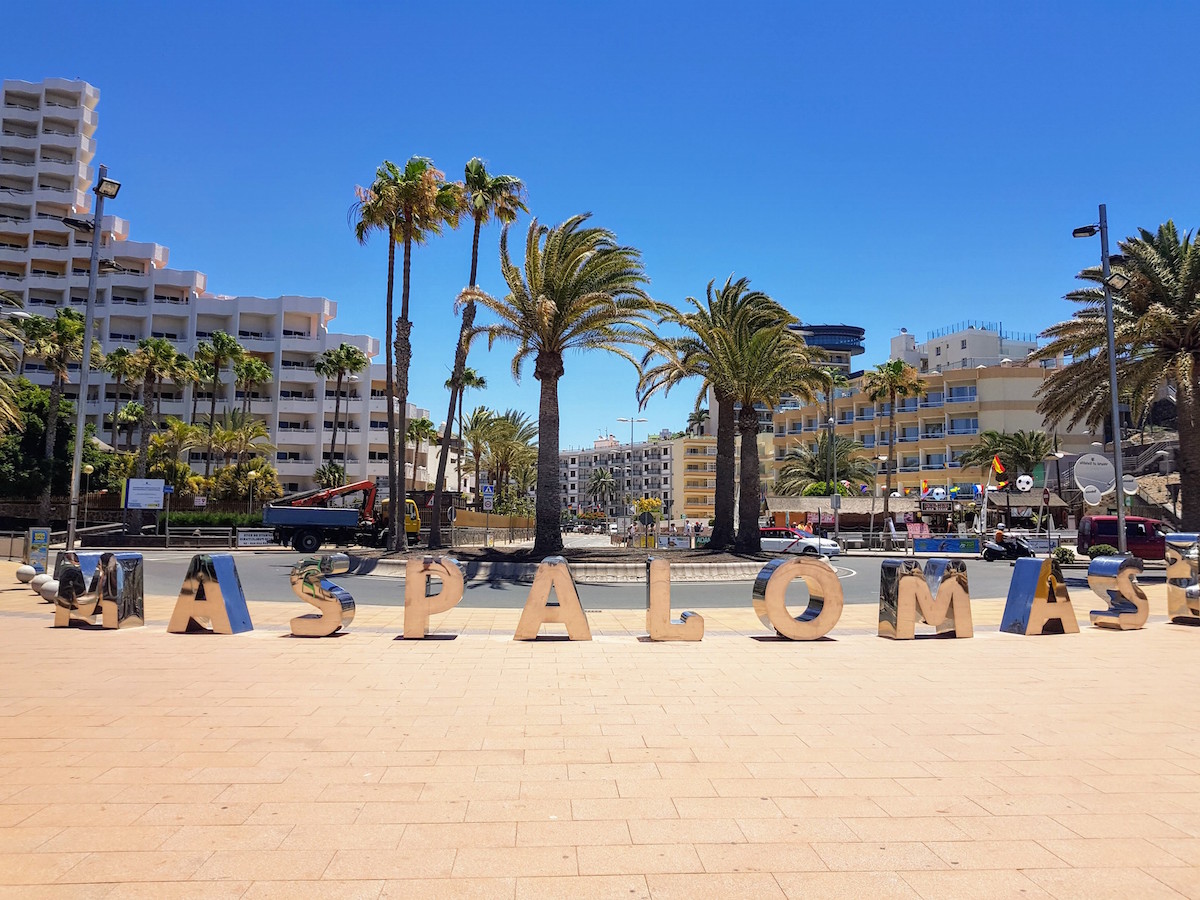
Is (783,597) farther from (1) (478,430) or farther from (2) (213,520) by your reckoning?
(1) (478,430)

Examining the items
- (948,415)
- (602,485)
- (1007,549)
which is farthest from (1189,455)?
(602,485)

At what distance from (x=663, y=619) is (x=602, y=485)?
135422mm

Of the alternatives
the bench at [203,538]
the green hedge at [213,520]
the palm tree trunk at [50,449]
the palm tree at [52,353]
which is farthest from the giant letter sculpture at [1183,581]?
the palm tree trunk at [50,449]

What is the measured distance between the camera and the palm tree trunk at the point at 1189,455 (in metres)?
24.3

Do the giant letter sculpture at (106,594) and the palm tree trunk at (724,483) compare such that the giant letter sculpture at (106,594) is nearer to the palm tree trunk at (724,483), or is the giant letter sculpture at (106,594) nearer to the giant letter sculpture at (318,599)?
the giant letter sculpture at (318,599)

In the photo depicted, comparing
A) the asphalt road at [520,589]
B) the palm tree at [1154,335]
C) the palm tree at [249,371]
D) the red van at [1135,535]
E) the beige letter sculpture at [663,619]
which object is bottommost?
the asphalt road at [520,589]

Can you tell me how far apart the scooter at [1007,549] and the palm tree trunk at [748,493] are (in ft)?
39.3

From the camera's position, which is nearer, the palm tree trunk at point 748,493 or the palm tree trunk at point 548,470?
the palm tree trunk at point 548,470

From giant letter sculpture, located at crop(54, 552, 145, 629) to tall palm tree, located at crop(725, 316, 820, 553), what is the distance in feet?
67.0

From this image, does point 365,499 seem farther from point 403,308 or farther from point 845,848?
point 845,848

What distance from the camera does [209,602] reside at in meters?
11.9

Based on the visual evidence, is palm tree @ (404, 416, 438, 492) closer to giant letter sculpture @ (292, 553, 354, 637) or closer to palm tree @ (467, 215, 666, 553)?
palm tree @ (467, 215, 666, 553)

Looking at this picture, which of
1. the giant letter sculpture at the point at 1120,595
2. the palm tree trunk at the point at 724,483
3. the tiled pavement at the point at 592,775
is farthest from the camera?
the palm tree trunk at the point at 724,483

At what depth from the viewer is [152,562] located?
29500 mm
